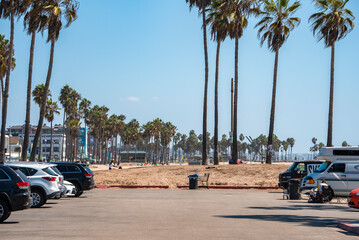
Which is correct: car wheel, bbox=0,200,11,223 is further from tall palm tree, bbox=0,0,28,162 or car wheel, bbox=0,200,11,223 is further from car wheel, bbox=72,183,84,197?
tall palm tree, bbox=0,0,28,162

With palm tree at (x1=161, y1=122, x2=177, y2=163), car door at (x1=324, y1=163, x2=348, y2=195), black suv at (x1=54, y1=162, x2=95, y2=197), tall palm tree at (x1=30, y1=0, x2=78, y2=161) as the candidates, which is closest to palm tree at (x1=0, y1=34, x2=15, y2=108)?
tall palm tree at (x1=30, y1=0, x2=78, y2=161)

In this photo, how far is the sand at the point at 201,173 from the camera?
40.0 metres

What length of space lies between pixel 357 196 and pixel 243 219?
5.29 meters

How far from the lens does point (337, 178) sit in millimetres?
26078

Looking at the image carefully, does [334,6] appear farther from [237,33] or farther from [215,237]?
[215,237]

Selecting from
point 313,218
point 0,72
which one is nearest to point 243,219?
point 313,218

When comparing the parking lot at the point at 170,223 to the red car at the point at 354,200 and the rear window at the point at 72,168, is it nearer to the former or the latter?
the red car at the point at 354,200

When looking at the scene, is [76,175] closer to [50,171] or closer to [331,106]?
[50,171]

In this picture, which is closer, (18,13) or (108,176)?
(18,13)

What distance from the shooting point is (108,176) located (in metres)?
44.8

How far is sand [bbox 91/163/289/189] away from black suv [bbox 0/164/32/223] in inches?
941

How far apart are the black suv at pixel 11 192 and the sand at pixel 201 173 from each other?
78.4 ft

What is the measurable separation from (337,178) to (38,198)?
14.2 meters

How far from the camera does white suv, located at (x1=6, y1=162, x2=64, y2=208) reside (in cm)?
1956
